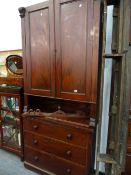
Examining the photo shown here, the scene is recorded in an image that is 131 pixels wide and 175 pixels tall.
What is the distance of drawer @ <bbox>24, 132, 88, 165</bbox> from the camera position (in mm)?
1770

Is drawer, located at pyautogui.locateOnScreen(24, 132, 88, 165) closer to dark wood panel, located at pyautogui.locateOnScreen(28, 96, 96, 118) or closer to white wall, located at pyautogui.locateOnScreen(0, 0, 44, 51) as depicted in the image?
dark wood panel, located at pyautogui.locateOnScreen(28, 96, 96, 118)

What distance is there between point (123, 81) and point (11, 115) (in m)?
1.92

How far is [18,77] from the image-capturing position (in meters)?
2.28

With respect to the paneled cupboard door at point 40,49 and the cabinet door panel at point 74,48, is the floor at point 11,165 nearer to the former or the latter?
the paneled cupboard door at point 40,49

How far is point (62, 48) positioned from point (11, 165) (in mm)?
1743

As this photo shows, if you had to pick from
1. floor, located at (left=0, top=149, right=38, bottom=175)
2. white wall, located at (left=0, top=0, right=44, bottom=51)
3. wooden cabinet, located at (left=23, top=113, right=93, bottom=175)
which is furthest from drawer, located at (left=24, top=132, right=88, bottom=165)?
white wall, located at (left=0, top=0, right=44, bottom=51)

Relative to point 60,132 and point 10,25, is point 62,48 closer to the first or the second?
point 60,132

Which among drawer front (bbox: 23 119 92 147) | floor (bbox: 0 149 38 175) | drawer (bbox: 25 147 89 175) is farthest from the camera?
floor (bbox: 0 149 38 175)

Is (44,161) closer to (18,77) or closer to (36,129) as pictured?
(36,129)

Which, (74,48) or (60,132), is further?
(60,132)

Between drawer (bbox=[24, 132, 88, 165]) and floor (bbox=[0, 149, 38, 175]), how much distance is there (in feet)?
1.19

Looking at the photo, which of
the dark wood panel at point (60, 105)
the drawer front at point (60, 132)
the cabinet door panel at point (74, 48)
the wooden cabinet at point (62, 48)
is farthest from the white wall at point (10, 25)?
the drawer front at point (60, 132)

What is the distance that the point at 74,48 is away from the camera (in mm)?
1678

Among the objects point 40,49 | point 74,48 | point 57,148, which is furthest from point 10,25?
point 57,148
